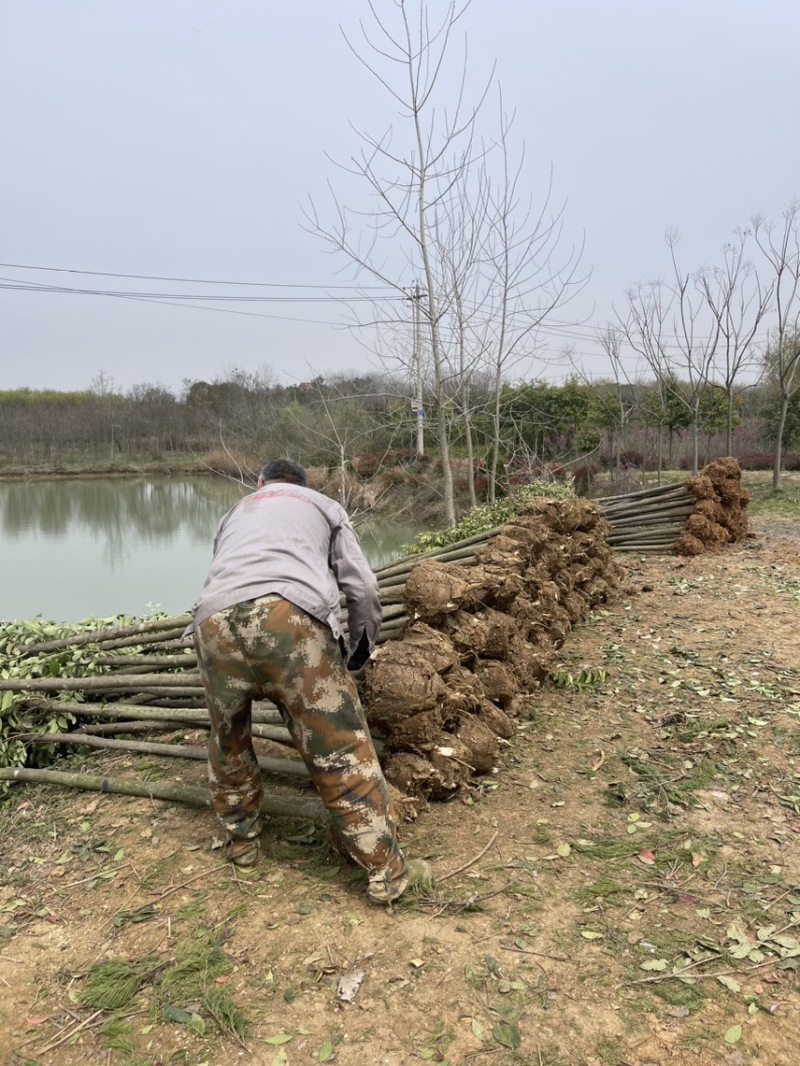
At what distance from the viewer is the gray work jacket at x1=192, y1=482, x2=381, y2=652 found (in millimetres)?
2518

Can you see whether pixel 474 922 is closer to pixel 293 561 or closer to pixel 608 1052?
pixel 608 1052

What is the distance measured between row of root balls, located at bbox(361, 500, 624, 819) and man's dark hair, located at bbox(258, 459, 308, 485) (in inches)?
35.6

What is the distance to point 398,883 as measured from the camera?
255 cm

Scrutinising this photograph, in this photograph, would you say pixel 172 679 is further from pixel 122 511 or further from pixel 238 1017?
pixel 122 511

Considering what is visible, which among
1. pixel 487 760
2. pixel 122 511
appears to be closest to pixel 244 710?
pixel 487 760

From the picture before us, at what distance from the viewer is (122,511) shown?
2311cm

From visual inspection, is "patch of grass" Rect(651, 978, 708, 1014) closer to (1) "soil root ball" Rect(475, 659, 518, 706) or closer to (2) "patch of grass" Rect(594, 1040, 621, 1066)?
(2) "patch of grass" Rect(594, 1040, 621, 1066)

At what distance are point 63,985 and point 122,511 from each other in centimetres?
2247

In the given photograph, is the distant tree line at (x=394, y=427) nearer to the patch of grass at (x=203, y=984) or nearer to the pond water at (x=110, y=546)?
the pond water at (x=110, y=546)

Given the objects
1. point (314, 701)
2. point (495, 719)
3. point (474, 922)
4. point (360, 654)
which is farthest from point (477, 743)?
point (314, 701)

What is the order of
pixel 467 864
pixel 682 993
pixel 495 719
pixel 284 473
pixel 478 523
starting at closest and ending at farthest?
1. pixel 682 993
2. pixel 467 864
3. pixel 284 473
4. pixel 495 719
5. pixel 478 523

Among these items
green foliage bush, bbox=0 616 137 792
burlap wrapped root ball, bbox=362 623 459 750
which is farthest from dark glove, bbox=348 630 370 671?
green foliage bush, bbox=0 616 137 792

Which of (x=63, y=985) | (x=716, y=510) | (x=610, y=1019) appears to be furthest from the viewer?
(x=716, y=510)

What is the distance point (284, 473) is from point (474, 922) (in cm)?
191
